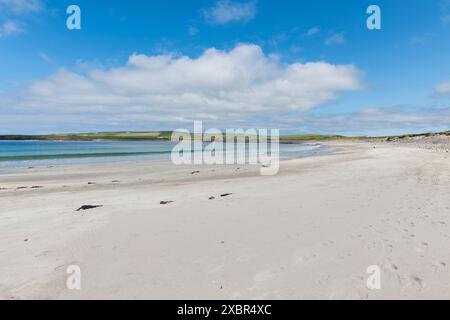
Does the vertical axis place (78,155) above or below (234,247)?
above

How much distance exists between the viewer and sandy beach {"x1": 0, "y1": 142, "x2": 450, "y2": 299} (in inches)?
187

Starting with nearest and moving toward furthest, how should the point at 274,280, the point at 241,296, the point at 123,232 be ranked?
the point at 241,296 < the point at 274,280 < the point at 123,232

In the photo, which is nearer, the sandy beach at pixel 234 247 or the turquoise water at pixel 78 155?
the sandy beach at pixel 234 247

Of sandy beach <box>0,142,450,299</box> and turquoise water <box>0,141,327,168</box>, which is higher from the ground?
turquoise water <box>0,141,327,168</box>

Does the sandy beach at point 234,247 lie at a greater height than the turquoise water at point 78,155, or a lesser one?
lesser

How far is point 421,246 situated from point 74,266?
686cm

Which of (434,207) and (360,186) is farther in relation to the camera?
(360,186)

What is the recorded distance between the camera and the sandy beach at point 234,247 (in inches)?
187

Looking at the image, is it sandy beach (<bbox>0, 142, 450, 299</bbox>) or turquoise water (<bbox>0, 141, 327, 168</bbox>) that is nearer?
sandy beach (<bbox>0, 142, 450, 299</bbox>)

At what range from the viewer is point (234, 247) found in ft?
20.9

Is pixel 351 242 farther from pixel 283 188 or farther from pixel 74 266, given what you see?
pixel 283 188

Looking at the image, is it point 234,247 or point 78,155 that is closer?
point 234,247
